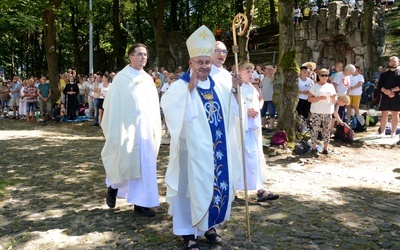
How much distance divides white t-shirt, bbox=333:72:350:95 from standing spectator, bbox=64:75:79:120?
10.3m

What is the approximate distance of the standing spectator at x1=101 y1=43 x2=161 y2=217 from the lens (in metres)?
5.54

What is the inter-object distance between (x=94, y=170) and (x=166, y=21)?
3068 centimetres

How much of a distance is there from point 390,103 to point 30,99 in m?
13.6

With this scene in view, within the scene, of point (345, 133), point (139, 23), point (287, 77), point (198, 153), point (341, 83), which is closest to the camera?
point (198, 153)

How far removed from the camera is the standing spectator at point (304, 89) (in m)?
11.4

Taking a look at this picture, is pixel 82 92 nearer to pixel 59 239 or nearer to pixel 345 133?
pixel 345 133

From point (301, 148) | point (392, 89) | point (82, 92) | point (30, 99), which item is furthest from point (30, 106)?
point (392, 89)

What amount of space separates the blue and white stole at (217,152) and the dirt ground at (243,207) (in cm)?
46

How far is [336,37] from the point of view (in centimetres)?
2314

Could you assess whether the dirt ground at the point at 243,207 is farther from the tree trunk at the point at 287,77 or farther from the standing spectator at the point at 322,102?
Answer: the tree trunk at the point at 287,77

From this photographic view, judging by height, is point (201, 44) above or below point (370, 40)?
below

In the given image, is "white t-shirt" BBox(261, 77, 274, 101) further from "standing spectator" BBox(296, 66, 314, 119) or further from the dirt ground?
the dirt ground

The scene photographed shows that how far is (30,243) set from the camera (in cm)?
480

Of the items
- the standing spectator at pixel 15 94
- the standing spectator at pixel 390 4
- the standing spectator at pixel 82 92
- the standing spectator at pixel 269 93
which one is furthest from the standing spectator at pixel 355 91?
the standing spectator at pixel 390 4
